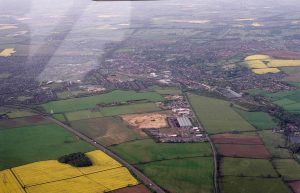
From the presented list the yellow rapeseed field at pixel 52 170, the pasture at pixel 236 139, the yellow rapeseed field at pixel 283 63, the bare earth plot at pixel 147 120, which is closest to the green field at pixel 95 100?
the bare earth plot at pixel 147 120

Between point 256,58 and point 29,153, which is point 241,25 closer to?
point 256,58

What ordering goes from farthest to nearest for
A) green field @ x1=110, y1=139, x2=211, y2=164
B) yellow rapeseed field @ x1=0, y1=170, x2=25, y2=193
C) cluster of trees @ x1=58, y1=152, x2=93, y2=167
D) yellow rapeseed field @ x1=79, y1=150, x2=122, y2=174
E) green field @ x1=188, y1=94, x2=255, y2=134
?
green field @ x1=188, y1=94, x2=255, y2=134 → green field @ x1=110, y1=139, x2=211, y2=164 → cluster of trees @ x1=58, y1=152, x2=93, y2=167 → yellow rapeseed field @ x1=79, y1=150, x2=122, y2=174 → yellow rapeseed field @ x1=0, y1=170, x2=25, y2=193

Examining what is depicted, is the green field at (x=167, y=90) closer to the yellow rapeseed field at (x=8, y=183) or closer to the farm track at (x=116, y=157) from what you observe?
the farm track at (x=116, y=157)

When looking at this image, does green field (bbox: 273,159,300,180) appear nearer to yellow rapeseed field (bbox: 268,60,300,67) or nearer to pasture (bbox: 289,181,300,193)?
pasture (bbox: 289,181,300,193)

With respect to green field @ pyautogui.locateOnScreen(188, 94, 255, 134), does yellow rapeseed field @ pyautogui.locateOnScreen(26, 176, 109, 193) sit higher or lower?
higher

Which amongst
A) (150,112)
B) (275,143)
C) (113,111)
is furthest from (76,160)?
(275,143)

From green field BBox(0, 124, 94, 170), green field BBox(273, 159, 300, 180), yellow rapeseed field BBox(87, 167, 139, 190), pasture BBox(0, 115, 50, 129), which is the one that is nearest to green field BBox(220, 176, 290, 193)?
green field BBox(273, 159, 300, 180)

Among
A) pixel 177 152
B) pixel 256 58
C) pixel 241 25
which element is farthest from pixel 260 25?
pixel 177 152
